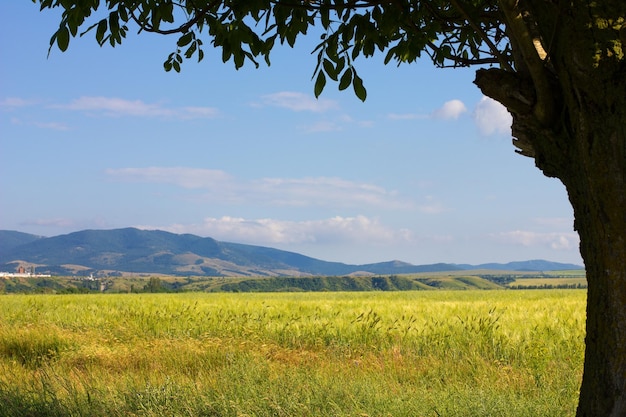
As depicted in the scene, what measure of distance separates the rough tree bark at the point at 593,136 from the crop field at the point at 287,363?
6.91ft

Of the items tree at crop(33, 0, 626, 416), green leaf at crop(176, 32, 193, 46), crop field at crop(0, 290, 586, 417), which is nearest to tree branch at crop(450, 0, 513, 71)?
tree at crop(33, 0, 626, 416)

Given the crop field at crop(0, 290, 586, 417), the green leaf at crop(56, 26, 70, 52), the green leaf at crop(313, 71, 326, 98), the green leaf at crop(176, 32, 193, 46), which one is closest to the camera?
the green leaf at crop(56, 26, 70, 52)

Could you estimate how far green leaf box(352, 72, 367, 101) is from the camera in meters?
4.39

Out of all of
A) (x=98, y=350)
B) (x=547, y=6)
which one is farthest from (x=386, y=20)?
(x=98, y=350)

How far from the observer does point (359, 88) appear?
4.41 m

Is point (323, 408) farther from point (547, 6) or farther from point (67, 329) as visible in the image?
point (67, 329)

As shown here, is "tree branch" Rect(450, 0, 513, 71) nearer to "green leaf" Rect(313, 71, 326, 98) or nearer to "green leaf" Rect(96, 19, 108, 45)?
"green leaf" Rect(313, 71, 326, 98)

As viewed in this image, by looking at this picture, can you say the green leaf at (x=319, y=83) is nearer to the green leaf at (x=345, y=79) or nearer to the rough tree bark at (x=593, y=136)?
the green leaf at (x=345, y=79)

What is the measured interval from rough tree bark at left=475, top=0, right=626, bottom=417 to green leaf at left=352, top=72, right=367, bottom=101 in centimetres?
89

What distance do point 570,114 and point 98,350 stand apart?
10.3 metres

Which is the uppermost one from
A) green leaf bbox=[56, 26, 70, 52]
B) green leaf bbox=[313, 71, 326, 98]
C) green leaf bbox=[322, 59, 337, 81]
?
green leaf bbox=[56, 26, 70, 52]

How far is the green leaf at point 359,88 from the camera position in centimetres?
439

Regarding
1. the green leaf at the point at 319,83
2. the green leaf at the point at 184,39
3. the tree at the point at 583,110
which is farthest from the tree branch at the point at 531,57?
the green leaf at the point at 184,39

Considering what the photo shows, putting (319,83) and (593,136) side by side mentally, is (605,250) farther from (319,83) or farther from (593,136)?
(319,83)
